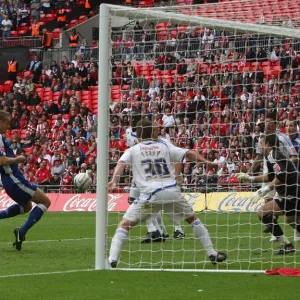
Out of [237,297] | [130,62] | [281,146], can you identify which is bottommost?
[237,297]

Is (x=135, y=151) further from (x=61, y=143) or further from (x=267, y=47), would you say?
(x=61, y=143)

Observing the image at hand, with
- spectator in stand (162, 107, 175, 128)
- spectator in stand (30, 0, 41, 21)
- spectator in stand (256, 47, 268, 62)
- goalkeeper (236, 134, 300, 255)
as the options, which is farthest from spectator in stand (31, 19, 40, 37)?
spectator in stand (256, 47, 268, 62)

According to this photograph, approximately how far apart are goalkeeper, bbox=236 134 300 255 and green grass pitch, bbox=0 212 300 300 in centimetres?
43

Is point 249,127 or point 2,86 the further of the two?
point 2,86

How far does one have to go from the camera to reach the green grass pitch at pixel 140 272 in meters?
9.48

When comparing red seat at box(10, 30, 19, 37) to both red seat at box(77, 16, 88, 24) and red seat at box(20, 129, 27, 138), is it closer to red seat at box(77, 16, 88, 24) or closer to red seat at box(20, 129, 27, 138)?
red seat at box(77, 16, 88, 24)

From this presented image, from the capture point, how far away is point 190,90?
13180 millimetres

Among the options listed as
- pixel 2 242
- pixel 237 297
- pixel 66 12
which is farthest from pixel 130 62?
pixel 66 12

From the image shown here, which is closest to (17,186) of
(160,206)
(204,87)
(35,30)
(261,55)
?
(204,87)

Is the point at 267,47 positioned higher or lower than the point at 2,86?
higher

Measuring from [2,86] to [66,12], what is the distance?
5848mm

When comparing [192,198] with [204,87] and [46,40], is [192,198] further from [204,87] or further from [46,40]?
[46,40]

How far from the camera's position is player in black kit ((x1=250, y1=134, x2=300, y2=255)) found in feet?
42.6

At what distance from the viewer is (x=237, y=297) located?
9.11 m
